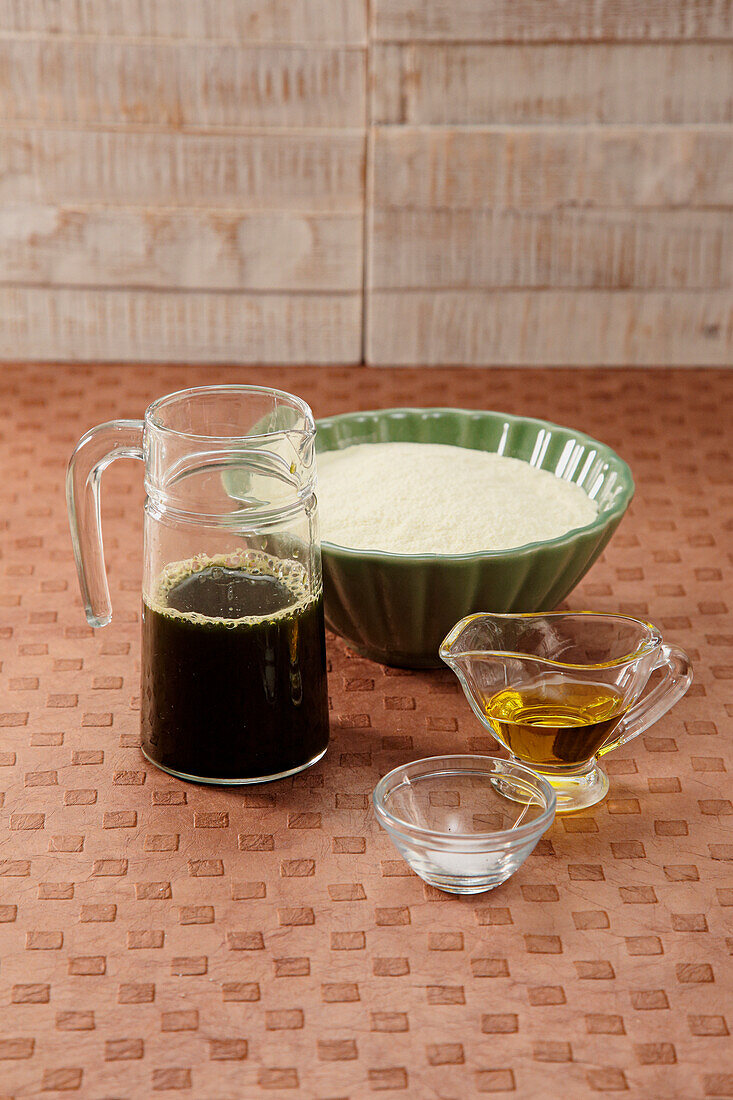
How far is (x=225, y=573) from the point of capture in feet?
2.03

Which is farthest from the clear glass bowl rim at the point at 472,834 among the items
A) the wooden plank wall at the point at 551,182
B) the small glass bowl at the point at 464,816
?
the wooden plank wall at the point at 551,182

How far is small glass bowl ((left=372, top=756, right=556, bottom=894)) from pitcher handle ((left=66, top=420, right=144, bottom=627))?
19 centimetres

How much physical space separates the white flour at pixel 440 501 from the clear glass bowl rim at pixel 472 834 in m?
0.14

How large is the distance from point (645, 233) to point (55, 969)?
3.32ft

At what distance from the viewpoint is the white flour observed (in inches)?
28.0

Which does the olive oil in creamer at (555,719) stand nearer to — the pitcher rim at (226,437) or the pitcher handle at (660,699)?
the pitcher handle at (660,699)

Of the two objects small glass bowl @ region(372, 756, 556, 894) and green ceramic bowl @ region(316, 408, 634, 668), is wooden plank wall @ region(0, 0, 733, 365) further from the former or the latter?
small glass bowl @ region(372, 756, 556, 894)

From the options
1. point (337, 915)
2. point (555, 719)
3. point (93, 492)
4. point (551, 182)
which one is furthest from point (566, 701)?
point (551, 182)

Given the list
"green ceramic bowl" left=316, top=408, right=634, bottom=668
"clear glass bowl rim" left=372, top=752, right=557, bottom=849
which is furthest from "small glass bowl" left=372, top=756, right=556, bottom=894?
"green ceramic bowl" left=316, top=408, right=634, bottom=668

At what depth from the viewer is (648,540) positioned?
36.1 inches

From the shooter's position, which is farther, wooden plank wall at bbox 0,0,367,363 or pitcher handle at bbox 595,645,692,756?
wooden plank wall at bbox 0,0,367,363

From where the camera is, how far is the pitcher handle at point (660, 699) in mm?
625

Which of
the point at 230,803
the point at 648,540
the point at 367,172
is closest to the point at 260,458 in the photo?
the point at 230,803

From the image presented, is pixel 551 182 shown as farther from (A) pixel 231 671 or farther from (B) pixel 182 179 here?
(A) pixel 231 671
